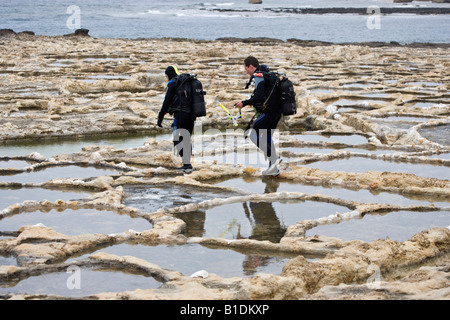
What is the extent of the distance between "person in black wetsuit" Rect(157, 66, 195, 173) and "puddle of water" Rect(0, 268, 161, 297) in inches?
171

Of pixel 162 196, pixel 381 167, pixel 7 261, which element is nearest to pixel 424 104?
pixel 381 167

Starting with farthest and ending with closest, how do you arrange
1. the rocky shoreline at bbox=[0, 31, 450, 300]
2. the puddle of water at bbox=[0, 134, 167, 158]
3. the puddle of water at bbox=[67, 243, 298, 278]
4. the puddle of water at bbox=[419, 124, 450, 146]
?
1. the puddle of water at bbox=[419, 124, 450, 146]
2. the puddle of water at bbox=[0, 134, 167, 158]
3. the puddle of water at bbox=[67, 243, 298, 278]
4. the rocky shoreline at bbox=[0, 31, 450, 300]

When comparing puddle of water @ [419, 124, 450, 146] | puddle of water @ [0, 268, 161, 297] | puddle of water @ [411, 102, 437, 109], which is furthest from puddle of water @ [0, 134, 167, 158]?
puddle of water @ [411, 102, 437, 109]

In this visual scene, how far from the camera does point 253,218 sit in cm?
820

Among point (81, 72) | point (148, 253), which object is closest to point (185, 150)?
point (148, 253)

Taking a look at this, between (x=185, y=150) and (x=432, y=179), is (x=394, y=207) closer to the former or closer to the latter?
(x=432, y=179)

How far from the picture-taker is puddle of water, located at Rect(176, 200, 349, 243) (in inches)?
298

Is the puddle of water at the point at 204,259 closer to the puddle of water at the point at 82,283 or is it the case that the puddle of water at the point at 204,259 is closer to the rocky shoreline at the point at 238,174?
the rocky shoreline at the point at 238,174

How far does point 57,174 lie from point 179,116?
2.13m

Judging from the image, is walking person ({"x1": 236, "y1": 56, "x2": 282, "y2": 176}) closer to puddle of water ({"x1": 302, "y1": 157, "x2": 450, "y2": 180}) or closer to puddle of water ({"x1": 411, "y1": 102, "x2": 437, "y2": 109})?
puddle of water ({"x1": 302, "y1": 157, "x2": 450, "y2": 180})

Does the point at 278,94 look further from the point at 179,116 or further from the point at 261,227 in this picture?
the point at 261,227

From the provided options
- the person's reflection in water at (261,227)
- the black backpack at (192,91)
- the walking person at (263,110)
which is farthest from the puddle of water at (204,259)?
the black backpack at (192,91)

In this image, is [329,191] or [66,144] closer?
[329,191]

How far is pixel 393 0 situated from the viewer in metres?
152
